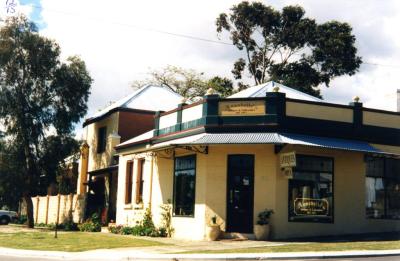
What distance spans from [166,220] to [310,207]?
609 cm

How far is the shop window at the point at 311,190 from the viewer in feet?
67.5

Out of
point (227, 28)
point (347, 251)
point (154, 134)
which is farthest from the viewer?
point (227, 28)

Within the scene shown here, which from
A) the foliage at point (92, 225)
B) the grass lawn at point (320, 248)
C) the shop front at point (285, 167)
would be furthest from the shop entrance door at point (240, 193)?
the foliage at point (92, 225)

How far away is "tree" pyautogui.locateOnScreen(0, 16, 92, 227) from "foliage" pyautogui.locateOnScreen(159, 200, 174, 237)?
14.7 m

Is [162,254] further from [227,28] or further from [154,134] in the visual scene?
[227,28]

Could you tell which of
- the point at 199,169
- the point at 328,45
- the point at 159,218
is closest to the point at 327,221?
the point at 199,169

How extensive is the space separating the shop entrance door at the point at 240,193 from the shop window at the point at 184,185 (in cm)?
170

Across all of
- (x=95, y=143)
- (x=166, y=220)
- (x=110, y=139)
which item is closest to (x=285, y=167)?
(x=166, y=220)

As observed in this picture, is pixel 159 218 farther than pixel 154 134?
No

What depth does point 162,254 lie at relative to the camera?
15484 mm

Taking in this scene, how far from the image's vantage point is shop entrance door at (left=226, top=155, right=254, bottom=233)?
20.3 m

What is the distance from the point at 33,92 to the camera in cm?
3475

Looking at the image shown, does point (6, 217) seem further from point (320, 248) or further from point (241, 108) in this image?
point (320, 248)

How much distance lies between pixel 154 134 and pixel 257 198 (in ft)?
23.9
